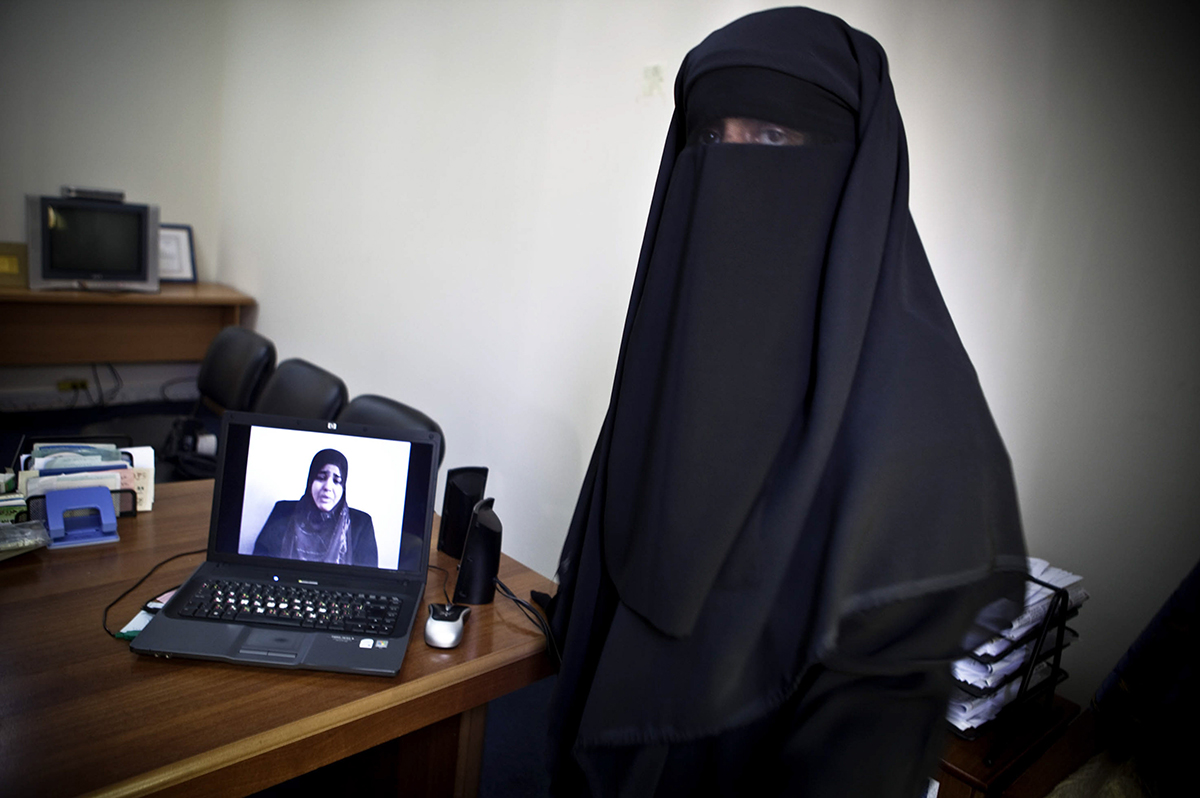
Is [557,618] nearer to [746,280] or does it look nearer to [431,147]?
[746,280]

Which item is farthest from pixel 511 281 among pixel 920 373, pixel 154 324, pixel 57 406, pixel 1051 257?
pixel 57 406

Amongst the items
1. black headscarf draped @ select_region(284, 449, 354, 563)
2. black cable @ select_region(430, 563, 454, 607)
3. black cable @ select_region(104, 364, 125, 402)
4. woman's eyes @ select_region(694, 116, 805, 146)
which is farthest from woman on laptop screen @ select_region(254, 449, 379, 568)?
black cable @ select_region(104, 364, 125, 402)

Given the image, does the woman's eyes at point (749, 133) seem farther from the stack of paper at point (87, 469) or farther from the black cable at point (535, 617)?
the stack of paper at point (87, 469)

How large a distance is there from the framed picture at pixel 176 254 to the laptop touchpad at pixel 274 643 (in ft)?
13.8

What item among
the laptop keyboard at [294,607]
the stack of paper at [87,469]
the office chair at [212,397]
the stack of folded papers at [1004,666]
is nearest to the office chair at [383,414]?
the stack of paper at [87,469]

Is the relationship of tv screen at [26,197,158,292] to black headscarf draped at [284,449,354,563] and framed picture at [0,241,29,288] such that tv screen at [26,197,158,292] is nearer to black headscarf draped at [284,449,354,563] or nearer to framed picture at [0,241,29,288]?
framed picture at [0,241,29,288]

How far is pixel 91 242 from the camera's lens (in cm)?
380

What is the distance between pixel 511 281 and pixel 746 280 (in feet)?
5.34

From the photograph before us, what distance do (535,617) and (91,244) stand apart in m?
3.83

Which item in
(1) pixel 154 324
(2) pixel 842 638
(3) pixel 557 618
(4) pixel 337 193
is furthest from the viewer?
(1) pixel 154 324

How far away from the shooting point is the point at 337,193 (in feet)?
11.3

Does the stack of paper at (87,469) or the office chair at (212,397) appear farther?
the office chair at (212,397)

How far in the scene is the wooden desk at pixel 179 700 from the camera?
2.76ft

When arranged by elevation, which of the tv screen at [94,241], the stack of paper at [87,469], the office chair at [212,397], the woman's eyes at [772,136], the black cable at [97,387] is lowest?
the black cable at [97,387]
